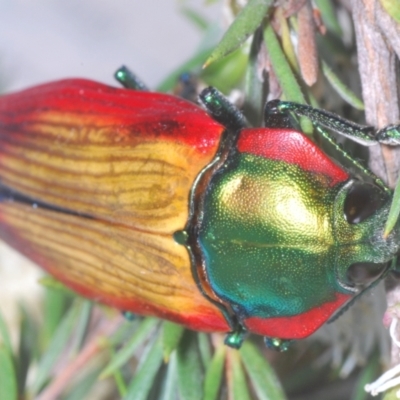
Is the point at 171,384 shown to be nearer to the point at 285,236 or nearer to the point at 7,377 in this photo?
the point at 7,377

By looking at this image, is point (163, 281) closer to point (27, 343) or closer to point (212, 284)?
point (212, 284)

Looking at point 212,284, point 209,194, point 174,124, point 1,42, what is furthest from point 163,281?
point 1,42

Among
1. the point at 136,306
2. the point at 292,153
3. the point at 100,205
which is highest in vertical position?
the point at 292,153

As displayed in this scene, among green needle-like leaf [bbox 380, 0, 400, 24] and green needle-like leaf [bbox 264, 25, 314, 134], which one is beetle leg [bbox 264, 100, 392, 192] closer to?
green needle-like leaf [bbox 264, 25, 314, 134]

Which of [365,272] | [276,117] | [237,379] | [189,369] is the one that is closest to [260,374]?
[237,379]

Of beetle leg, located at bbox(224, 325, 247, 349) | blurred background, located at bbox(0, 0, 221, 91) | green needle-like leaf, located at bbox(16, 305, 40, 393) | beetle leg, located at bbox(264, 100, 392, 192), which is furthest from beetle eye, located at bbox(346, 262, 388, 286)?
blurred background, located at bbox(0, 0, 221, 91)

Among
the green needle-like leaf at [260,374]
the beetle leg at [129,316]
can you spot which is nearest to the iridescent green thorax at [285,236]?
the green needle-like leaf at [260,374]
